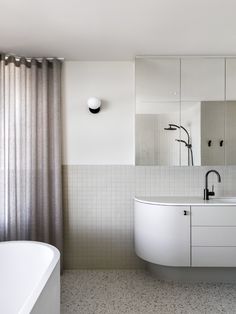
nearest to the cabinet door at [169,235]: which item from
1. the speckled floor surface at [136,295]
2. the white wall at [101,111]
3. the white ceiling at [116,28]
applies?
the speckled floor surface at [136,295]

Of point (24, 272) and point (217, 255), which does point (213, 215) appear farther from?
point (24, 272)

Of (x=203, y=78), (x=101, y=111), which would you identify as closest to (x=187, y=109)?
(x=203, y=78)

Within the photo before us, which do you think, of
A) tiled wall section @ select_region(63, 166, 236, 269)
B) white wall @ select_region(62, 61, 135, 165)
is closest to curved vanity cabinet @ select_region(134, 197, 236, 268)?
tiled wall section @ select_region(63, 166, 236, 269)

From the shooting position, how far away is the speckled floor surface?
217cm

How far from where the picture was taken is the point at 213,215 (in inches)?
97.8

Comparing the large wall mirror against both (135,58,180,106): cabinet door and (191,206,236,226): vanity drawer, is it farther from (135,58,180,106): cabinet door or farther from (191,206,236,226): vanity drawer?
(191,206,236,226): vanity drawer

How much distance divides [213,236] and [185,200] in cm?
44

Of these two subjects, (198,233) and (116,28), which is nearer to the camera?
(116,28)

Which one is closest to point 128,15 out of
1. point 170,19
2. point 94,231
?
point 170,19

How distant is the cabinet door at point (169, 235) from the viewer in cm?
249

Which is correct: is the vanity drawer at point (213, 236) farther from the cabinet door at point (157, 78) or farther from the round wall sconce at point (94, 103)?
the round wall sconce at point (94, 103)

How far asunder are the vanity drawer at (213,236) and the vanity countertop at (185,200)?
25 cm

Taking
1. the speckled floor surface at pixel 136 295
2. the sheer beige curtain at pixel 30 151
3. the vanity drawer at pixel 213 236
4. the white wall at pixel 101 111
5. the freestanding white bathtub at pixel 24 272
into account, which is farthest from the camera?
the white wall at pixel 101 111

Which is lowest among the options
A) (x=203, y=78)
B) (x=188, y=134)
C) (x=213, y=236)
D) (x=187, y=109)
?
(x=213, y=236)
